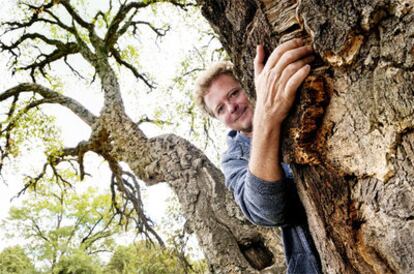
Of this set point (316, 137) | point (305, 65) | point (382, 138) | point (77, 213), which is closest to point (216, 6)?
point (305, 65)

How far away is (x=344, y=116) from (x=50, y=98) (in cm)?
706

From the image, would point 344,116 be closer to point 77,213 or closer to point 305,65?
point 305,65

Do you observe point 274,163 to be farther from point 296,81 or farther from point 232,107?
point 232,107

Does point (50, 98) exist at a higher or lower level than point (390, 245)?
higher

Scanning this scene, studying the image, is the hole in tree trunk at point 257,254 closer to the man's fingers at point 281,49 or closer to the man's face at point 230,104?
the man's face at point 230,104

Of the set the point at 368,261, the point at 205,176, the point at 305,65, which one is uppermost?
the point at 205,176

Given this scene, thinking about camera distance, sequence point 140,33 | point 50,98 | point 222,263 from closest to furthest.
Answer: point 222,263 < point 50,98 < point 140,33

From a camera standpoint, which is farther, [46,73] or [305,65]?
[46,73]

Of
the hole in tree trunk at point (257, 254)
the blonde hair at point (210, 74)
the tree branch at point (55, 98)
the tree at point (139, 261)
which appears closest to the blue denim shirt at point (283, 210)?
the blonde hair at point (210, 74)

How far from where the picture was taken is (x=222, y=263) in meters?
3.94

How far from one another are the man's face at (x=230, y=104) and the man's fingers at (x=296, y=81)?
118 centimetres

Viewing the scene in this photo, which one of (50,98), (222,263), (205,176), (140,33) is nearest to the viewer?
(222,263)

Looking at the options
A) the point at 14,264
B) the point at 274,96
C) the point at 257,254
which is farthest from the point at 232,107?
the point at 14,264

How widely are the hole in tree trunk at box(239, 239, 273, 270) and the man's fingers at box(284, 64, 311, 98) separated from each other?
10.3 ft
